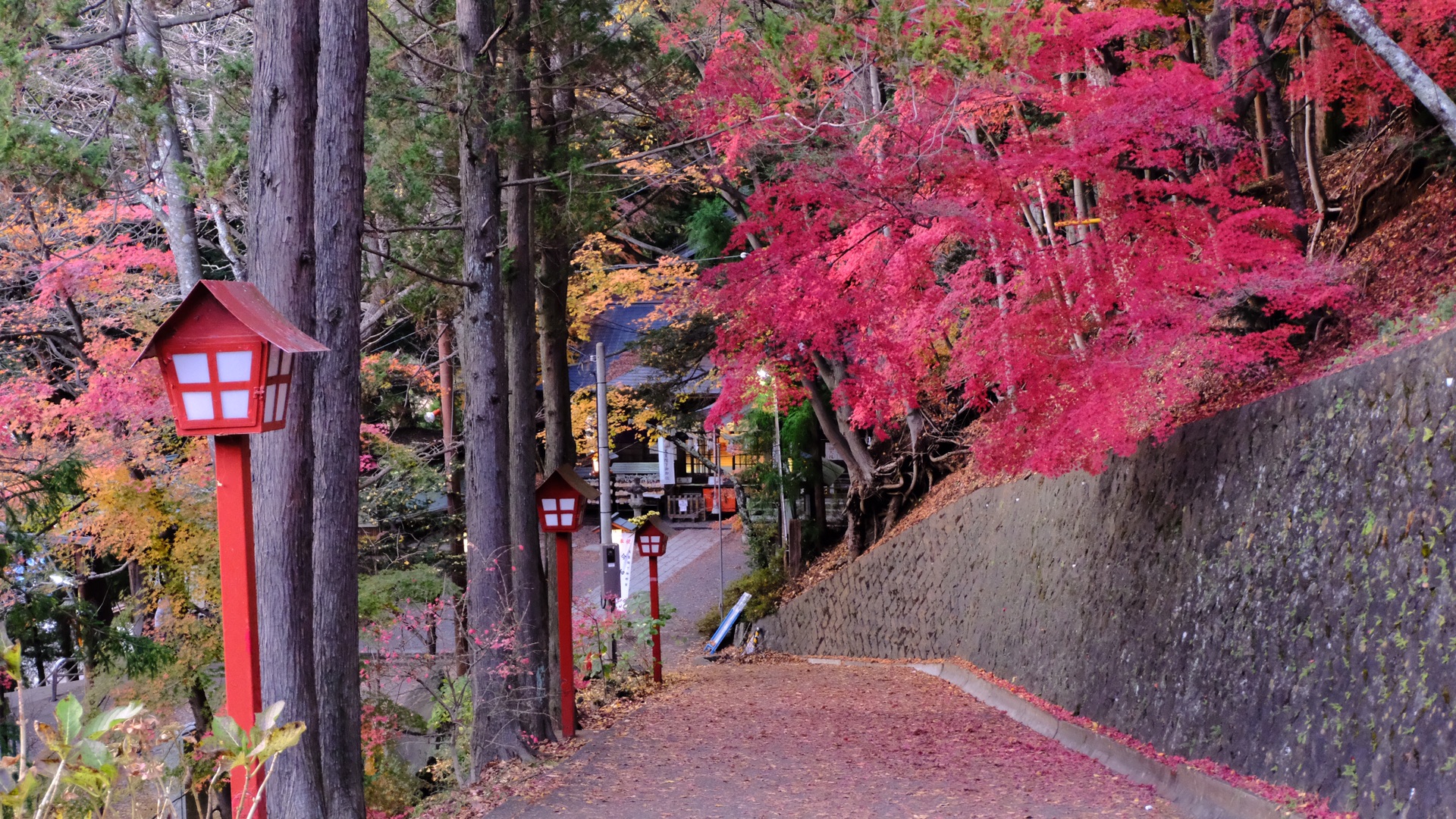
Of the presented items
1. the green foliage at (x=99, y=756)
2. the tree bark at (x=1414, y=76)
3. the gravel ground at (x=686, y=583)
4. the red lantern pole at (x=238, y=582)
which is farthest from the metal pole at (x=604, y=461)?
the green foliage at (x=99, y=756)

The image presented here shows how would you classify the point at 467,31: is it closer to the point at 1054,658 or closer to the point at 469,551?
the point at 469,551

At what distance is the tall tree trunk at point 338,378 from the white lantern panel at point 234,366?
→ 2.56 meters

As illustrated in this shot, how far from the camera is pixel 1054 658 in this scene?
1130cm

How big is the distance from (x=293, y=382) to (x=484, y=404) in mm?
4201

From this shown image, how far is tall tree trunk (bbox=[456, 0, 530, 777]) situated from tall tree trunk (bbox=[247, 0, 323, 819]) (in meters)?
3.56

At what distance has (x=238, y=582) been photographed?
4.32 metres

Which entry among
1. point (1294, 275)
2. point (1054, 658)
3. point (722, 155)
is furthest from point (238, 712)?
point (722, 155)

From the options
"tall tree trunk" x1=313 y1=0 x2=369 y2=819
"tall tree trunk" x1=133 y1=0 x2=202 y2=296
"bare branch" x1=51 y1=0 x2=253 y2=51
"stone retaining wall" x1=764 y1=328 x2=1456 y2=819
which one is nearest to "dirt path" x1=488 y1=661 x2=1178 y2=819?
"stone retaining wall" x1=764 y1=328 x2=1456 y2=819

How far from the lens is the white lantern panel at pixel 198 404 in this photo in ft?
14.3

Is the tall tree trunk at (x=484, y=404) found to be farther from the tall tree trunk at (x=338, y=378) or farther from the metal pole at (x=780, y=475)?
the metal pole at (x=780, y=475)

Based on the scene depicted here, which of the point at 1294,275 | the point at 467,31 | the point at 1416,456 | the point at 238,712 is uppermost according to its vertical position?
the point at 467,31

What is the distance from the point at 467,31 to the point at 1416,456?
8.33m

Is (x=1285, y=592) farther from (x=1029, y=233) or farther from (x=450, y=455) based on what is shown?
(x=450, y=455)

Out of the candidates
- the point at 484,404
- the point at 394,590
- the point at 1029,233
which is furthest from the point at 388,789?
the point at 1029,233
